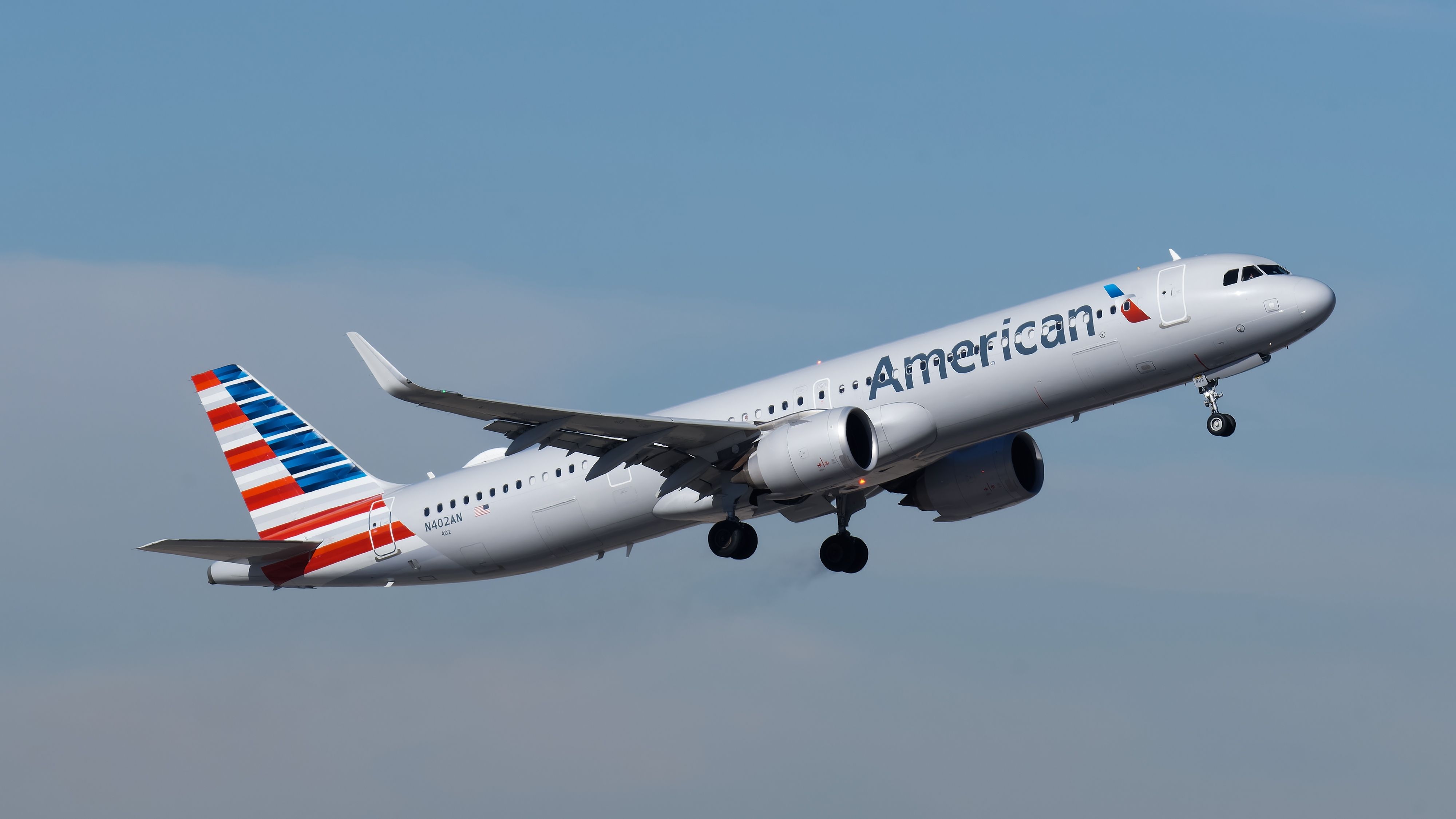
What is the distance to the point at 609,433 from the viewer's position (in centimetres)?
3675

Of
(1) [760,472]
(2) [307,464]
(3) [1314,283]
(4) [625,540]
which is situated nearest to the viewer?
(3) [1314,283]

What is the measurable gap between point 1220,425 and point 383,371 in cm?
1748

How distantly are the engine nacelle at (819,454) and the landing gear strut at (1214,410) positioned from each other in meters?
7.06

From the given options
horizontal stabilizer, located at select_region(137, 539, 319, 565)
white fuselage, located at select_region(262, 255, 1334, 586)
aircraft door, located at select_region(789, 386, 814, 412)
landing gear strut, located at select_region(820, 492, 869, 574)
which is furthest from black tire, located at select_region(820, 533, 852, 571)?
horizontal stabilizer, located at select_region(137, 539, 319, 565)

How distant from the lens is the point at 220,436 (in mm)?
47125

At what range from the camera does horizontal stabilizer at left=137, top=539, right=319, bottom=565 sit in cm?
4031

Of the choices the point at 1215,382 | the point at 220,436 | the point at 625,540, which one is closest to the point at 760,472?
the point at 625,540

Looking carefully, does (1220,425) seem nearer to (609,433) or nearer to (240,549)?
(609,433)

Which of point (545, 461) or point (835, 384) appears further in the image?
point (545, 461)

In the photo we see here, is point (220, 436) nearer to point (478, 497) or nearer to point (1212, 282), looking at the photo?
point (478, 497)

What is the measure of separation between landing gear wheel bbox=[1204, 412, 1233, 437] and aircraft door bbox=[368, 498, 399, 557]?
20199mm

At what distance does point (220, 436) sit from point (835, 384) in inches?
755

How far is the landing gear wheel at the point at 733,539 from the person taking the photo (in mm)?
39312

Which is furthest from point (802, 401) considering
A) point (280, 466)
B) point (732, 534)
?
point (280, 466)
